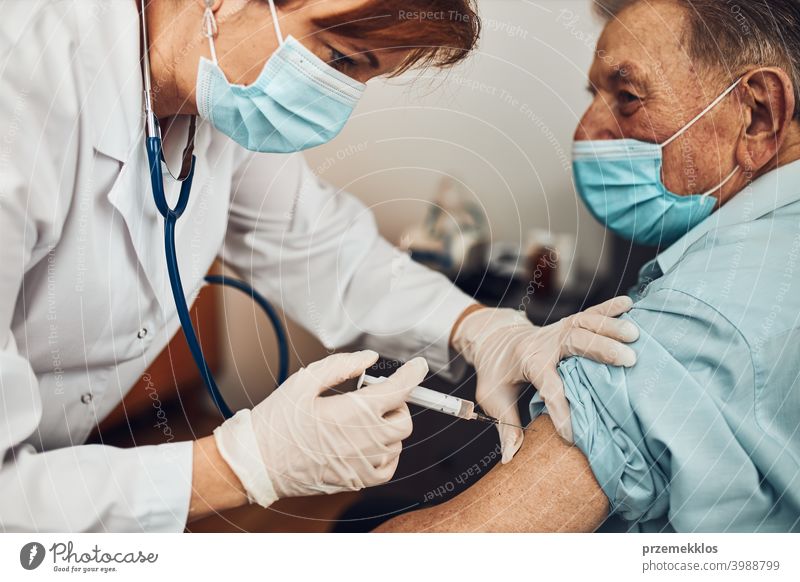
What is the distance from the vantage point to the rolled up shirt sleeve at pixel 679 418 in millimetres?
737

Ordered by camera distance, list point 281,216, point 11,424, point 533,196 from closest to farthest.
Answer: point 11,424, point 533,196, point 281,216

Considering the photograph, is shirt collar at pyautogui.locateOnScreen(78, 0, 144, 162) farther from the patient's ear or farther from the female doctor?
the patient's ear

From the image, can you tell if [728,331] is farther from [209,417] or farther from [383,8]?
[209,417]

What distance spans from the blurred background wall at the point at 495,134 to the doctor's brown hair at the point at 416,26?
22mm

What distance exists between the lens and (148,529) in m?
0.78

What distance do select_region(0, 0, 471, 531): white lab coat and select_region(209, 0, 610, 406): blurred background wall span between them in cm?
8

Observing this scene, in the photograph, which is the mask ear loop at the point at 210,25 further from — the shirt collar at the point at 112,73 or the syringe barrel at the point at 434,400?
the syringe barrel at the point at 434,400

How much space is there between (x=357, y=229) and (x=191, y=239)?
0.24 metres

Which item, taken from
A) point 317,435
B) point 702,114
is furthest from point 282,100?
point 702,114

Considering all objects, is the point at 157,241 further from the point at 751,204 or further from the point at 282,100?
the point at 751,204

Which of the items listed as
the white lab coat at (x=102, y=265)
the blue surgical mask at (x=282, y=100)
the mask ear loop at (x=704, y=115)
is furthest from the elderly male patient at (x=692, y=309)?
the blue surgical mask at (x=282, y=100)

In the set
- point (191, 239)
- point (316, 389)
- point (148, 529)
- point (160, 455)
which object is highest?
point (191, 239)

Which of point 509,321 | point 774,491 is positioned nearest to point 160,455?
point 509,321
